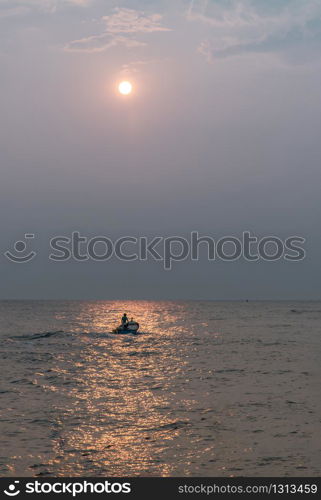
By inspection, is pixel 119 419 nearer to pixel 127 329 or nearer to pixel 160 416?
pixel 160 416

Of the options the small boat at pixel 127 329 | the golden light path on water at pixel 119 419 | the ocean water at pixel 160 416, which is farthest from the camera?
the small boat at pixel 127 329

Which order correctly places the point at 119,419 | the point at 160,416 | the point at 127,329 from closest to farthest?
the point at 119,419
the point at 160,416
the point at 127,329

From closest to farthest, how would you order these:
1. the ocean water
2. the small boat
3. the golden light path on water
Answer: the ocean water < the golden light path on water < the small boat

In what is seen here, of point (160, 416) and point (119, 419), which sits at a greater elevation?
point (160, 416)

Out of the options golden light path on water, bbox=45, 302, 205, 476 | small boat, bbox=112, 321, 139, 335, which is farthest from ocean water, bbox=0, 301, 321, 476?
small boat, bbox=112, 321, 139, 335

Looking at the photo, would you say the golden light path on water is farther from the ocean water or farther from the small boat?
the small boat

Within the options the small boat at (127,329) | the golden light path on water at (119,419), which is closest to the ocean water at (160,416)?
the golden light path on water at (119,419)

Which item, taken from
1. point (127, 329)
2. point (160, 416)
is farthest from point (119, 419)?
point (127, 329)

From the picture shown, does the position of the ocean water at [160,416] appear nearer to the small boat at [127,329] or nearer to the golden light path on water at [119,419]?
the golden light path on water at [119,419]

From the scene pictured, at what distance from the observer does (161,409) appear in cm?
2677

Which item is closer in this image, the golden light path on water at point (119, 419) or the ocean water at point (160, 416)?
the ocean water at point (160, 416)

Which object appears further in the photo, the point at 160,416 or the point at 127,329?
the point at 127,329

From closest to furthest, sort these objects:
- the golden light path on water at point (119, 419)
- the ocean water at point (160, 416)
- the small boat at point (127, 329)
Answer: the ocean water at point (160, 416) → the golden light path on water at point (119, 419) → the small boat at point (127, 329)
